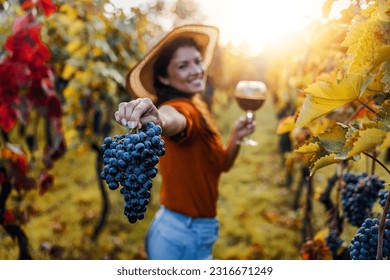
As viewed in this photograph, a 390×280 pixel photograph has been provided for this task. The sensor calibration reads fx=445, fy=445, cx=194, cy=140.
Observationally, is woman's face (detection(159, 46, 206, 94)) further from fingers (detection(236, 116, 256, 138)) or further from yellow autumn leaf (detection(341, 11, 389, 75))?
yellow autumn leaf (detection(341, 11, 389, 75))

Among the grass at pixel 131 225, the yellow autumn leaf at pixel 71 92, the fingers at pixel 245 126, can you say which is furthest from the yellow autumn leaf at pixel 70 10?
the fingers at pixel 245 126

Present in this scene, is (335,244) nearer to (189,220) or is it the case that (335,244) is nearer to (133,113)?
(189,220)

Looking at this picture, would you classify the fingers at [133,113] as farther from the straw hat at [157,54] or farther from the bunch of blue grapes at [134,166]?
the straw hat at [157,54]

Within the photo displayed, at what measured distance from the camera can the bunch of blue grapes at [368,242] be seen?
1.25m

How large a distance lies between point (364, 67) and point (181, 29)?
127 cm

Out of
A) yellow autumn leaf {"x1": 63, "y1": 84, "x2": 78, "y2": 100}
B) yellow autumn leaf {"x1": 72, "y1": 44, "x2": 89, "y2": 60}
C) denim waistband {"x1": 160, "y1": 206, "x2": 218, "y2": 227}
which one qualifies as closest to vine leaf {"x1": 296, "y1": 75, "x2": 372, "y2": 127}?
denim waistband {"x1": 160, "y1": 206, "x2": 218, "y2": 227}

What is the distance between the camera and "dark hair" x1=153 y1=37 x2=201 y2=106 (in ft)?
7.35

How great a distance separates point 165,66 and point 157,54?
0.33 feet

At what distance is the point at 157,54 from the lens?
2197 mm

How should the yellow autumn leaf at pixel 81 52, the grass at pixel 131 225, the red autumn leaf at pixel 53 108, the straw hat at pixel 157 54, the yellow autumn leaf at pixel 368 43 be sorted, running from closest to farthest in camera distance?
1. the yellow autumn leaf at pixel 368 43
2. the straw hat at pixel 157 54
3. the red autumn leaf at pixel 53 108
4. the yellow autumn leaf at pixel 81 52
5. the grass at pixel 131 225

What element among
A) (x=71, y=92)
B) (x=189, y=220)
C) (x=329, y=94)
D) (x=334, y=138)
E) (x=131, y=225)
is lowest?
(x=131, y=225)

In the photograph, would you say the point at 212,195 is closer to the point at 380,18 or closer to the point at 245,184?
the point at 380,18

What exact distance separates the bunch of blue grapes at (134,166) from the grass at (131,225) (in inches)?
73.3

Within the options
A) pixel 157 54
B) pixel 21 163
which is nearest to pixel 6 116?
pixel 21 163
